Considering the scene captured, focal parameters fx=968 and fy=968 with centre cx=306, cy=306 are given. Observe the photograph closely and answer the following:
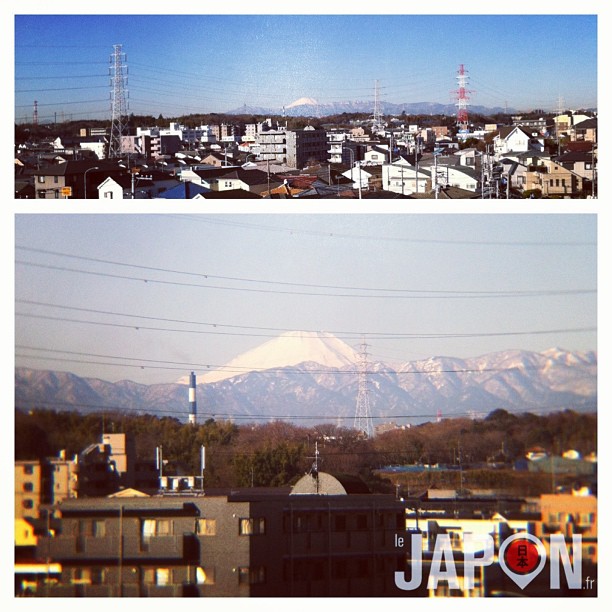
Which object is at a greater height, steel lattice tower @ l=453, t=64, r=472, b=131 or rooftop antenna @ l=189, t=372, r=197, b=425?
steel lattice tower @ l=453, t=64, r=472, b=131

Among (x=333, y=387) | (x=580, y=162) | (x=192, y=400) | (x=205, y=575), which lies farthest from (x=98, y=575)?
(x=580, y=162)

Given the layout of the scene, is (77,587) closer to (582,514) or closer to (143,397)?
(143,397)

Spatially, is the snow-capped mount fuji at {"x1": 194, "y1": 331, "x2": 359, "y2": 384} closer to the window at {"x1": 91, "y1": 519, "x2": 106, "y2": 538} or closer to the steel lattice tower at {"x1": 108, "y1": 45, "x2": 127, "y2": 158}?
the window at {"x1": 91, "y1": 519, "x2": 106, "y2": 538}

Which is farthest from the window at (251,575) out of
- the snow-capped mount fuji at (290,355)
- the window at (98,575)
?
the snow-capped mount fuji at (290,355)

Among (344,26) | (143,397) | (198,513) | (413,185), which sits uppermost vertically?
(344,26)

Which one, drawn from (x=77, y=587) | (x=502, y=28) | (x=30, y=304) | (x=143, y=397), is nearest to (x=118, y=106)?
(x=30, y=304)

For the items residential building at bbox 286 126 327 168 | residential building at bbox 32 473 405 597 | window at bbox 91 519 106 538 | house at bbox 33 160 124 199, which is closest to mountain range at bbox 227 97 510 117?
residential building at bbox 286 126 327 168

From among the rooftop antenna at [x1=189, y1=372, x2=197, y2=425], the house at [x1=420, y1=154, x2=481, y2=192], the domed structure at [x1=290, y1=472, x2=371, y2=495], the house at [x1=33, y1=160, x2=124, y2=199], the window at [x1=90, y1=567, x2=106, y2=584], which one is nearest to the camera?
the window at [x1=90, y1=567, x2=106, y2=584]
